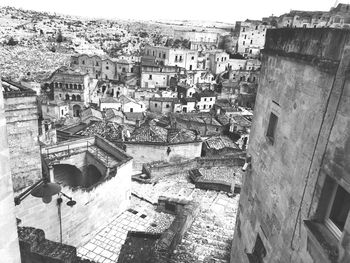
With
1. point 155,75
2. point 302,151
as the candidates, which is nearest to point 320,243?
point 302,151

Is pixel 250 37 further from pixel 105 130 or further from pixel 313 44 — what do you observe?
pixel 313 44

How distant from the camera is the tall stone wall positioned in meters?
12.1

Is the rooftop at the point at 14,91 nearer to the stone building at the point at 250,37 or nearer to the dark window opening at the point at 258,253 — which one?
the dark window opening at the point at 258,253

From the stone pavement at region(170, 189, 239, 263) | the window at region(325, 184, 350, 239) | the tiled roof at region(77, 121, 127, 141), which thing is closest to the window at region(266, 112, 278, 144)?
the window at region(325, 184, 350, 239)

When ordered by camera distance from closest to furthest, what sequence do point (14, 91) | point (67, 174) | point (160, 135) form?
point (14, 91) < point (67, 174) < point (160, 135)

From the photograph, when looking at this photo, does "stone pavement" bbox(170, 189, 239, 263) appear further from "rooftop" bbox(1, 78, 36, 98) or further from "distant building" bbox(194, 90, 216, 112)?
"distant building" bbox(194, 90, 216, 112)

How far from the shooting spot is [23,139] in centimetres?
1252

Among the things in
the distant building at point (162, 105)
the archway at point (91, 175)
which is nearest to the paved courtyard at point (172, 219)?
the archway at point (91, 175)

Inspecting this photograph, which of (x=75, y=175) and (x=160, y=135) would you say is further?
(x=160, y=135)

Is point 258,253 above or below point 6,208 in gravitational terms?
below

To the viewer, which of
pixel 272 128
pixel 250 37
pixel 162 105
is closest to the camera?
pixel 272 128

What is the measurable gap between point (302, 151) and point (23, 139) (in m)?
11.1

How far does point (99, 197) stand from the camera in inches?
606

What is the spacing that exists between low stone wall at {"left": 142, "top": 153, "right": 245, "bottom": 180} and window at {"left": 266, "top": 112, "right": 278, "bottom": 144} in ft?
43.4
